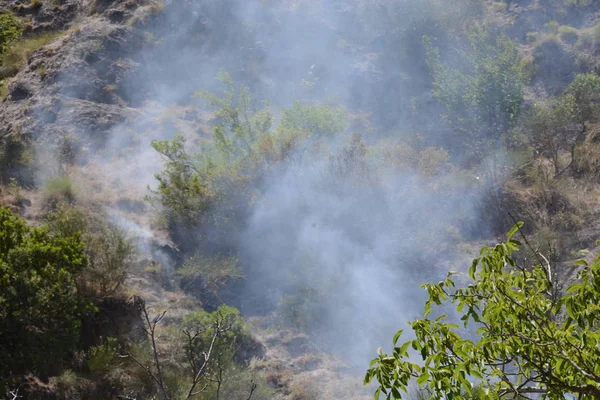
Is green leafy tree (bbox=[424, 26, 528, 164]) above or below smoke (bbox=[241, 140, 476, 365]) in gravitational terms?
above

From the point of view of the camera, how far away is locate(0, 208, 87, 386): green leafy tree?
6336mm

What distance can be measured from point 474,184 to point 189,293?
279 inches

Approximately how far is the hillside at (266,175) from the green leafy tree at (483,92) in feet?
0.19

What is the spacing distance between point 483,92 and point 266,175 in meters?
6.52

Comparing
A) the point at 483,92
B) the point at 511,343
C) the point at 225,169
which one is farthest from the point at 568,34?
the point at 511,343

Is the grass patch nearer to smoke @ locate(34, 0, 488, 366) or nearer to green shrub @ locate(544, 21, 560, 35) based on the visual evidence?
smoke @ locate(34, 0, 488, 366)

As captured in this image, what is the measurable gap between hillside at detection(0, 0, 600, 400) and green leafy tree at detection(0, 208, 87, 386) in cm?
3

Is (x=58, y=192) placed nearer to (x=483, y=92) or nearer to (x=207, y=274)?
(x=207, y=274)

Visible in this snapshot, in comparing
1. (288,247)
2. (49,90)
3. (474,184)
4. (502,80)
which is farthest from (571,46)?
(49,90)

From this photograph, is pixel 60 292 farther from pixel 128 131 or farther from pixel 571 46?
pixel 571 46

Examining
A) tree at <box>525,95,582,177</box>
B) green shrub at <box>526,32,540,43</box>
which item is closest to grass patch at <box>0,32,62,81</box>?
tree at <box>525,95,582,177</box>

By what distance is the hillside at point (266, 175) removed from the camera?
791 cm

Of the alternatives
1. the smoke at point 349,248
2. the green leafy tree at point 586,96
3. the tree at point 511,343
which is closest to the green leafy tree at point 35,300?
the smoke at point 349,248

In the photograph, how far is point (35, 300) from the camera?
6.46 metres
